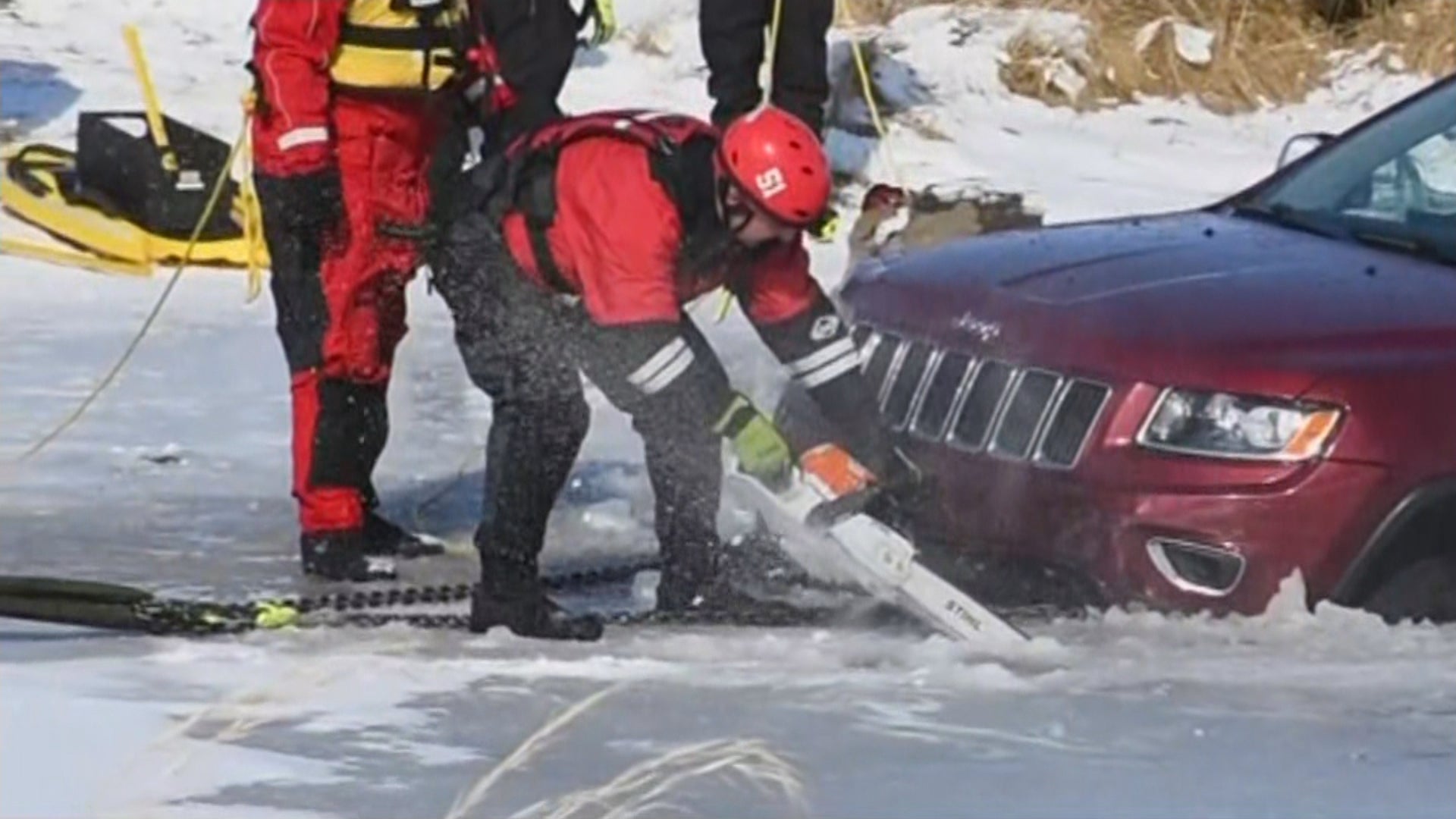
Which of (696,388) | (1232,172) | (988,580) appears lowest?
(1232,172)

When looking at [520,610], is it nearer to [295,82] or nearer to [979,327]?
[979,327]

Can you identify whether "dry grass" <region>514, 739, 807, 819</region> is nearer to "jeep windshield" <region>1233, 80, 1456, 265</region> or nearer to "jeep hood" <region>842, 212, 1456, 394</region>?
"jeep hood" <region>842, 212, 1456, 394</region>

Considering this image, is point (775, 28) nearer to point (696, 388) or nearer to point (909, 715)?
point (696, 388)

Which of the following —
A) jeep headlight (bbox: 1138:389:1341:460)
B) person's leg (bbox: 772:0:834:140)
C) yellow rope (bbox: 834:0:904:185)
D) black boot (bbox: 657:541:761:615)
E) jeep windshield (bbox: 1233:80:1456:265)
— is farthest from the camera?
yellow rope (bbox: 834:0:904:185)

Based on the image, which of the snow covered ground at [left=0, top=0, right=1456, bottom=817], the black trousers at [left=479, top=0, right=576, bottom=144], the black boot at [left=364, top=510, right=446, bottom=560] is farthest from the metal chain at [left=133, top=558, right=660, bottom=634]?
the black trousers at [left=479, top=0, right=576, bottom=144]

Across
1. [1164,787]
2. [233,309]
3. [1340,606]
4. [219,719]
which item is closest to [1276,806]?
[1164,787]

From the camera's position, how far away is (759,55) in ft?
30.3

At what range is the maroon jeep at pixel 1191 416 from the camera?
5.75 metres

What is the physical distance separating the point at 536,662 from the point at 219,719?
2.68ft

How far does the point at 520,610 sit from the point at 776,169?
3.29 ft

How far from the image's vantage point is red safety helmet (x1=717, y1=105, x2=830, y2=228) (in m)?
5.80

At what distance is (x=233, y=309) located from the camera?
10320 millimetres

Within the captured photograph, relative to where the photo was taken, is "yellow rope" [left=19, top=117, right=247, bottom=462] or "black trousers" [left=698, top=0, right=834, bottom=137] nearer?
"yellow rope" [left=19, top=117, right=247, bottom=462]

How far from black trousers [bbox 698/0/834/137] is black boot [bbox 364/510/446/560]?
2.17 m
